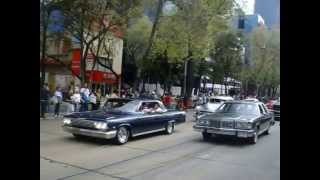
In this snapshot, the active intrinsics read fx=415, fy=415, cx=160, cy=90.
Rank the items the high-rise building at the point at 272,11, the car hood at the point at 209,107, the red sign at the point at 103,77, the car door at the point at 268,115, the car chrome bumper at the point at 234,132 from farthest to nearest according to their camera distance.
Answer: the red sign at the point at 103,77 < the car hood at the point at 209,107 < the car door at the point at 268,115 < the car chrome bumper at the point at 234,132 < the high-rise building at the point at 272,11

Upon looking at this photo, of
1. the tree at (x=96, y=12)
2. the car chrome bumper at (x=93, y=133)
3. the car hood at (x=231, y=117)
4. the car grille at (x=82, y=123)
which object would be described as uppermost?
the tree at (x=96, y=12)

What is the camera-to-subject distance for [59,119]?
17.1 m

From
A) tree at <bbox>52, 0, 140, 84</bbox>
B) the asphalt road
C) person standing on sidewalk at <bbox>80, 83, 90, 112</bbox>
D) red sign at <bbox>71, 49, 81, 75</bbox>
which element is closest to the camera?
the asphalt road

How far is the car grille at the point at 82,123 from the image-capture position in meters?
11.1

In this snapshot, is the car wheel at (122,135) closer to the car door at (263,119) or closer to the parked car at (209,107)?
the car door at (263,119)

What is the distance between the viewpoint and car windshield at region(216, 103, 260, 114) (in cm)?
1357

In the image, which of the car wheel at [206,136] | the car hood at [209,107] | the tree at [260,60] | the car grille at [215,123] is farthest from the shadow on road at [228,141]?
the tree at [260,60]

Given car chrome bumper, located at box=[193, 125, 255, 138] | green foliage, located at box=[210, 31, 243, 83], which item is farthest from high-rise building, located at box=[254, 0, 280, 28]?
green foliage, located at box=[210, 31, 243, 83]

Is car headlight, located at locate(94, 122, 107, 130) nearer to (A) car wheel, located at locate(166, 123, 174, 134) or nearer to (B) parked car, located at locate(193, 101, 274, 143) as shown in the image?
(B) parked car, located at locate(193, 101, 274, 143)

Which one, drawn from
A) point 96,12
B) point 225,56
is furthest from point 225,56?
point 96,12

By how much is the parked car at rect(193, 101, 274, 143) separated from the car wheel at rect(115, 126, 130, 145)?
249 cm

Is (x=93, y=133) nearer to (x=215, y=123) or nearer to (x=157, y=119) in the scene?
(x=157, y=119)

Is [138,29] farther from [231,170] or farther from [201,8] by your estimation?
[231,170]

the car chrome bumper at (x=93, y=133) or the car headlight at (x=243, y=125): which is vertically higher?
the car headlight at (x=243, y=125)
